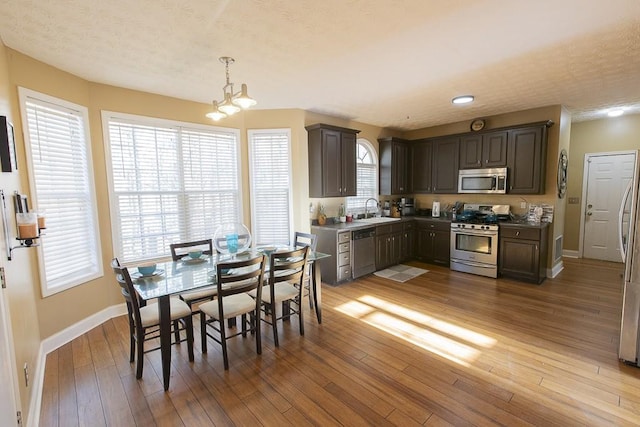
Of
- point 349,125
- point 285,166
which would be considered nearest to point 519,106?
point 349,125

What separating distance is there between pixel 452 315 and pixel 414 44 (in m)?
2.96

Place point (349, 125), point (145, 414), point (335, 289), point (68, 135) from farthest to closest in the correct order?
point (349, 125)
point (335, 289)
point (68, 135)
point (145, 414)

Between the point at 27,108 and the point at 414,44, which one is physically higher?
the point at 414,44

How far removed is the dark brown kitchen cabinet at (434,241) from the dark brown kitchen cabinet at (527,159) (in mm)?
1270

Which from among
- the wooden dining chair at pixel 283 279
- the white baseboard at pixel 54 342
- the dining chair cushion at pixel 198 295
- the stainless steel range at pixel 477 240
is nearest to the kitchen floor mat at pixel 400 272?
the stainless steel range at pixel 477 240

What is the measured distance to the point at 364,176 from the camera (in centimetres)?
590

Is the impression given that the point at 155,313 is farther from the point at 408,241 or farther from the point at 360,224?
the point at 408,241

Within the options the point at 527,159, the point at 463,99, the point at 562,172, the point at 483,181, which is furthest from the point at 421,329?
the point at 562,172

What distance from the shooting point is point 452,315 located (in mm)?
3451

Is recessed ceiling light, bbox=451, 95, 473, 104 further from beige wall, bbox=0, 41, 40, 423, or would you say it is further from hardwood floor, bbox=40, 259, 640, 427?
beige wall, bbox=0, 41, 40, 423

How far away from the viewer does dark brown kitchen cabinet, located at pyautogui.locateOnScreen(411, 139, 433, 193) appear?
6020mm

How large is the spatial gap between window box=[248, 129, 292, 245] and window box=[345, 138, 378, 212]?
58.5 inches

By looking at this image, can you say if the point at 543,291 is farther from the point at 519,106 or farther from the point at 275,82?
the point at 275,82

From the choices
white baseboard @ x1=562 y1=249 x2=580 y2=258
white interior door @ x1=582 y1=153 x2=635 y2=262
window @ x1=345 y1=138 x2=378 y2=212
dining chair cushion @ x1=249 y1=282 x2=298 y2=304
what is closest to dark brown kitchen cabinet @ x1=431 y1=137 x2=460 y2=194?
window @ x1=345 y1=138 x2=378 y2=212
